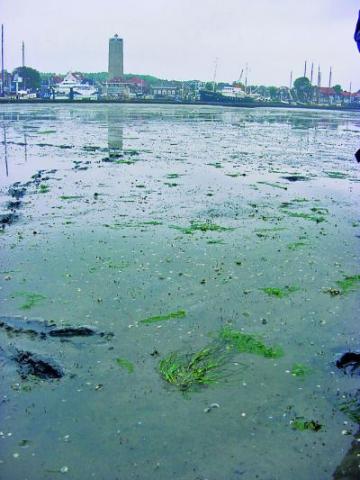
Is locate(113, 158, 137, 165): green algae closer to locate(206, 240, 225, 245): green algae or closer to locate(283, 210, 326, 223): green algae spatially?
locate(283, 210, 326, 223): green algae

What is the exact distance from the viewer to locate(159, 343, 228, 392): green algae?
6.74 metres

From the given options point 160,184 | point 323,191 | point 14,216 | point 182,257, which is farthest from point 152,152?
point 182,257

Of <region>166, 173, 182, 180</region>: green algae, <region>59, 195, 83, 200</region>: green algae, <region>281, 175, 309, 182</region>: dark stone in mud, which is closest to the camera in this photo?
<region>59, 195, 83, 200</region>: green algae

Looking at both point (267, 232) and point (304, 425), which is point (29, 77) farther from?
point (304, 425)

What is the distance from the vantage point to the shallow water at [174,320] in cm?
549

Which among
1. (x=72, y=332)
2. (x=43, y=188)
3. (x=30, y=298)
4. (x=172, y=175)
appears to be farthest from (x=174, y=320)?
(x=172, y=175)

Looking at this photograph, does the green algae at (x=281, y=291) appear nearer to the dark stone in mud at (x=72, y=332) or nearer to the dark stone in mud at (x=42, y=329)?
the dark stone in mud at (x=42, y=329)

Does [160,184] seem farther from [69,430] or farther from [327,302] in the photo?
[69,430]

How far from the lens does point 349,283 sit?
404 inches

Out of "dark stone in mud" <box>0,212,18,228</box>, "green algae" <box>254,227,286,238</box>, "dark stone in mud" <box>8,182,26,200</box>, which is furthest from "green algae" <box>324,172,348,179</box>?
"dark stone in mud" <box>0,212,18,228</box>

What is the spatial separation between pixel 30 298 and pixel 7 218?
5755 millimetres

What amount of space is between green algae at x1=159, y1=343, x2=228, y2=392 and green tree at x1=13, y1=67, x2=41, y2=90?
579ft

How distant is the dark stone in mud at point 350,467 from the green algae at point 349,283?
Answer: 4.69m

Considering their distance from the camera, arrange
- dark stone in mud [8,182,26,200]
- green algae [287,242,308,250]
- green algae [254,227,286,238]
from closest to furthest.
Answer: green algae [287,242,308,250] → green algae [254,227,286,238] → dark stone in mud [8,182,26,200]
